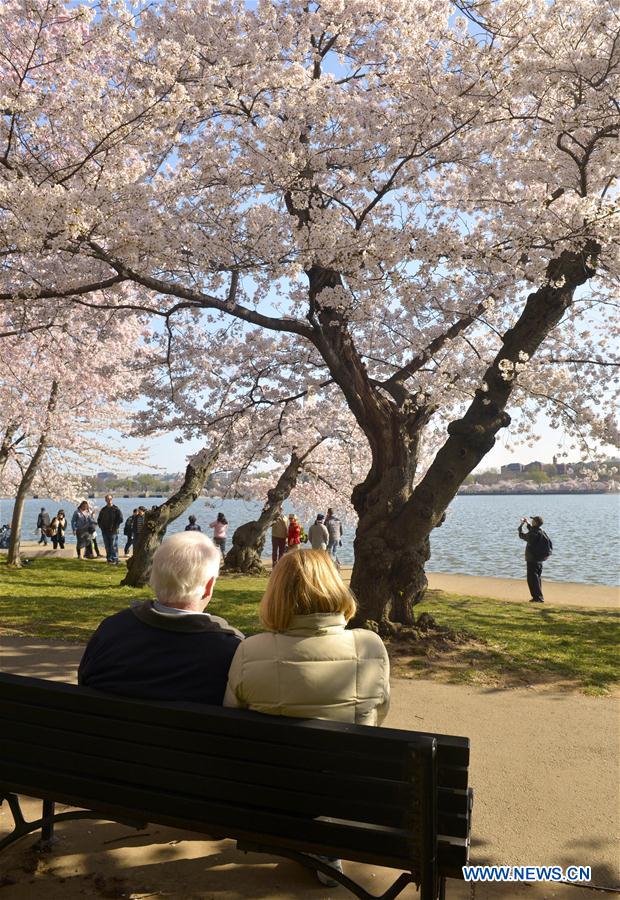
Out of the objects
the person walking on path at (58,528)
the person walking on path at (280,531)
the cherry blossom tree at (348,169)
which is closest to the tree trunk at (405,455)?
the cherry blossom tree at (348,169)

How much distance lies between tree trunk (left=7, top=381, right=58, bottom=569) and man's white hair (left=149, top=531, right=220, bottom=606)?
16.3 m

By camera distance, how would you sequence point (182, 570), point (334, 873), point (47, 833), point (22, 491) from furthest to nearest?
1. point (22, 491)
2. point (47, 833)
3. point (182, 570)
4. point (334, 873)

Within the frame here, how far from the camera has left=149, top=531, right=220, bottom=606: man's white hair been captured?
9.23 feet

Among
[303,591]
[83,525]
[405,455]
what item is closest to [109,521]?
[83,525]

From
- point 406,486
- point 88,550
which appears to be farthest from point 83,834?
point 88,550

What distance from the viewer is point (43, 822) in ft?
9.46

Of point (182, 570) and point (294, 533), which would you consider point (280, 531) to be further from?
point (182, 570)

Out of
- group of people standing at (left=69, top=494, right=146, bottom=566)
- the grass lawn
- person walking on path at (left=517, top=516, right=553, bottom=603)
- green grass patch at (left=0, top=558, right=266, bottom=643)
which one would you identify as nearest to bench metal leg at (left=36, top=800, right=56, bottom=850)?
the grass lawn

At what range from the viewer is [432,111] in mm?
8414

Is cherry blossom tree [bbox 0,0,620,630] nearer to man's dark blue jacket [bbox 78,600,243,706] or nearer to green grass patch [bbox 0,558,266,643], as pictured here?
green grass patch [bbox 0,558,266,643]

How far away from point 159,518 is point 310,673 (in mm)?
12403

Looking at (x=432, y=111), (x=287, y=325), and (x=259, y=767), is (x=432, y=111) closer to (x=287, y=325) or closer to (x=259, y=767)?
(x=287, y=325)

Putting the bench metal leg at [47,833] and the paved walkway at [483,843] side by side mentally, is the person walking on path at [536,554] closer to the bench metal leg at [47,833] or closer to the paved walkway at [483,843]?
the paved walkway at [483,843]

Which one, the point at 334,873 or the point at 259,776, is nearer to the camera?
the point at 259,776
